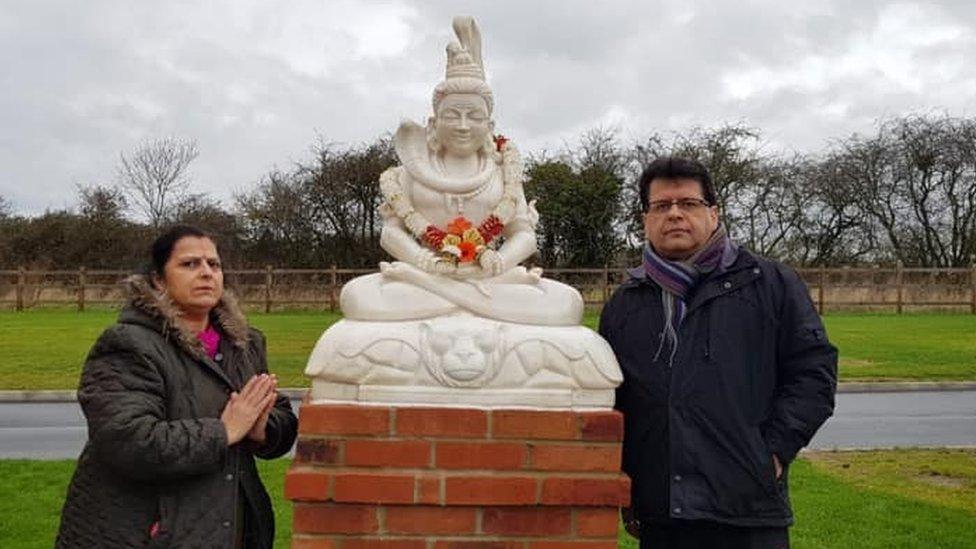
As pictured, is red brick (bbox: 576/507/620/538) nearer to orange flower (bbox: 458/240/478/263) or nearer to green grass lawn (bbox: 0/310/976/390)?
orange flower (bbox: 458/240/478/263)

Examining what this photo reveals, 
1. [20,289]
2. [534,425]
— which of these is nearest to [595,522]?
[534,425]

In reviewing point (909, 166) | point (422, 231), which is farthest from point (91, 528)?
point (909, 166)

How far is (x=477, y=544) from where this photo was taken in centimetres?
272

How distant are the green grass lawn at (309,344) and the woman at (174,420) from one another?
28.2 ft

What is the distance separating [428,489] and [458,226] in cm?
90

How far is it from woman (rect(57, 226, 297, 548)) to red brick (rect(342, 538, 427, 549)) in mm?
349

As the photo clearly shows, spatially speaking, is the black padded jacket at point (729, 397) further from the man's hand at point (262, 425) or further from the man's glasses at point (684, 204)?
the man's hand at point (262, 425)

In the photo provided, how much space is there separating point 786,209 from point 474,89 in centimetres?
3085

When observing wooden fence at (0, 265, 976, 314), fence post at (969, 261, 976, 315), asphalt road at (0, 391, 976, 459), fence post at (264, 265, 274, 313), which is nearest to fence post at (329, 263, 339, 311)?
wooden fence at (0, 265, 976, 314)

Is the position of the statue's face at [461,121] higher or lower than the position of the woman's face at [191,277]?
higher

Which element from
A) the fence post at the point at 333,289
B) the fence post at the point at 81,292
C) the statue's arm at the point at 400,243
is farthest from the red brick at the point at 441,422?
the fence post at the point at 81,292

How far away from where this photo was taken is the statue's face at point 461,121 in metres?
3.17

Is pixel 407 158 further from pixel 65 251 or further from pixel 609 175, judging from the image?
pixel 65 251

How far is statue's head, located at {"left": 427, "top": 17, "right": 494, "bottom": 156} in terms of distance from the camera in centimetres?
317
